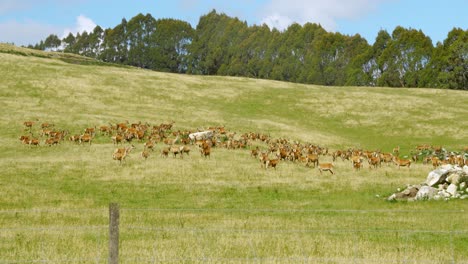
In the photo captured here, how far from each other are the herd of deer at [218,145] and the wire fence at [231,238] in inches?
478

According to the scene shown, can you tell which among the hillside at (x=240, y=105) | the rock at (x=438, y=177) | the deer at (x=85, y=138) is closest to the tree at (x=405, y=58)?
the hillside at (x=240, y=105)

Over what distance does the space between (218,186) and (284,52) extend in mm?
105939

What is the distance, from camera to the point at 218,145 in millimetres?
40031

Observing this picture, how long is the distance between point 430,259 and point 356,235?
147 inches

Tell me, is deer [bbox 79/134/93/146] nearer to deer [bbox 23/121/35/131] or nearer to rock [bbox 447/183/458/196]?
deer [bbox 23/121/35/131]

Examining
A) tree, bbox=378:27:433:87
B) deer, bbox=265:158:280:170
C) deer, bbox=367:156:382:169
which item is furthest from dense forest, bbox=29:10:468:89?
deer, bbox=265:158:280:170

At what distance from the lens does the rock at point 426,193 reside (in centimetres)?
2455

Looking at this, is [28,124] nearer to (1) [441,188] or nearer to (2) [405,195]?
(2) [405,195]

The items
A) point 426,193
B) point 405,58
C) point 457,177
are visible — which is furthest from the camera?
point 405,58

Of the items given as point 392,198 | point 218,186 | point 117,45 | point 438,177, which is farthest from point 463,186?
point 117,45

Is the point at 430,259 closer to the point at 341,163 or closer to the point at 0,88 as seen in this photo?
the point at 341,163

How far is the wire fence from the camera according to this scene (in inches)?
530

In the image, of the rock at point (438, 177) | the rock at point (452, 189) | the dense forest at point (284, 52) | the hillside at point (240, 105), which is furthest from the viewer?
the dense forest at point (284, 52)

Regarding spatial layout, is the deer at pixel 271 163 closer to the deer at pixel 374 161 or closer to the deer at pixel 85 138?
the deer at pixel 374 161
